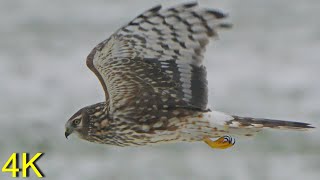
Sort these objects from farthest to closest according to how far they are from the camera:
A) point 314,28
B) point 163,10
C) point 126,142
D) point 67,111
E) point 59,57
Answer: point 314,28
point 59,57
point 67,111
point 126,142
point 163,10

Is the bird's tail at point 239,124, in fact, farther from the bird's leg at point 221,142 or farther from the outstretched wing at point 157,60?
the bird's leg at point 221,142

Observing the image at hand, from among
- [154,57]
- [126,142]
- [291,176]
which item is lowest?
[291,176]

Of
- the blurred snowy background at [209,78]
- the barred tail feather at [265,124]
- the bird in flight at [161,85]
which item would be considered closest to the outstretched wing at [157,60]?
the bird in flight at [161,85]

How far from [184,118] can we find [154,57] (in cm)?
55

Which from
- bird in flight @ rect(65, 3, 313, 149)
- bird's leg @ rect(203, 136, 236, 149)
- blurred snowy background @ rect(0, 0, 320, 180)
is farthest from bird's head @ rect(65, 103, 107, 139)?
blurred snowy background @ rect(0, 0, 320, 180)

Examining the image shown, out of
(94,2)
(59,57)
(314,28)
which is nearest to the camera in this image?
(59,57)

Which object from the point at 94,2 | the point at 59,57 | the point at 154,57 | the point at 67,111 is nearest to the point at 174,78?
the point at 154,57

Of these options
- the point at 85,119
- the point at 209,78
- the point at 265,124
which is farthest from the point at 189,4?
the point at 209,78

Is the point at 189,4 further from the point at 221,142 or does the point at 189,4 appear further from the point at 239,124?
the point at 221,142

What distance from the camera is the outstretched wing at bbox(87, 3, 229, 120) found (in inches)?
360

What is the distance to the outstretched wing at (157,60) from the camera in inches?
360

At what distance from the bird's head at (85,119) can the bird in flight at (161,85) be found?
11 millimetres

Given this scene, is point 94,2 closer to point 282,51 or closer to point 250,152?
point 282,51

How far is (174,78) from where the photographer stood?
956 cm
